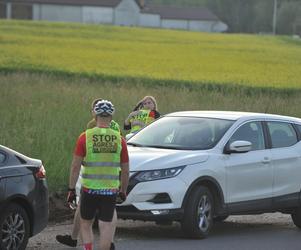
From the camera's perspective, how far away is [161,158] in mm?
10445

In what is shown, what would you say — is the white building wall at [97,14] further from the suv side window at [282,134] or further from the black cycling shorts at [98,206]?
the black cycling shorts at [98,206]

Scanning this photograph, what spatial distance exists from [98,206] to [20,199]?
103 cm

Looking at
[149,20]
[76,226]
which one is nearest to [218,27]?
[149,20]

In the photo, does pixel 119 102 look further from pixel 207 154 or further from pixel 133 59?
pixel 133 59

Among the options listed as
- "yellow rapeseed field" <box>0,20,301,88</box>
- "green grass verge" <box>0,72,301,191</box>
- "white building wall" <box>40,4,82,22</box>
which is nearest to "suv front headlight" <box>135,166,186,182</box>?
"green grass verge" <box>0,72,301,191</box>

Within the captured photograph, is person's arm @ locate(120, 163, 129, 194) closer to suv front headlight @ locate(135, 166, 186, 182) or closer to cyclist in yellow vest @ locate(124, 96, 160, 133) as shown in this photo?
suv front headlight @ locate(135, 166, 186, 182)

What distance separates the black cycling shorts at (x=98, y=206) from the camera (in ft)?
26.3

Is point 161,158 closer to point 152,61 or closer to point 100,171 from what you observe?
point 100,171

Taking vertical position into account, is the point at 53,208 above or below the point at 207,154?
below

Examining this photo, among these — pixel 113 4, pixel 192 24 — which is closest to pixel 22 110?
pixel 113 4

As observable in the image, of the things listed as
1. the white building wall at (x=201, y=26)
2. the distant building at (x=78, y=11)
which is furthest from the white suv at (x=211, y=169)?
the white building wall at (x=201, y=26)

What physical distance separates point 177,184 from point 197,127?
4.71 feet

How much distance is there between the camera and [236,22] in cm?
17225

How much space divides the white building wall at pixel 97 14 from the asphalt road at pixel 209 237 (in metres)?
110
